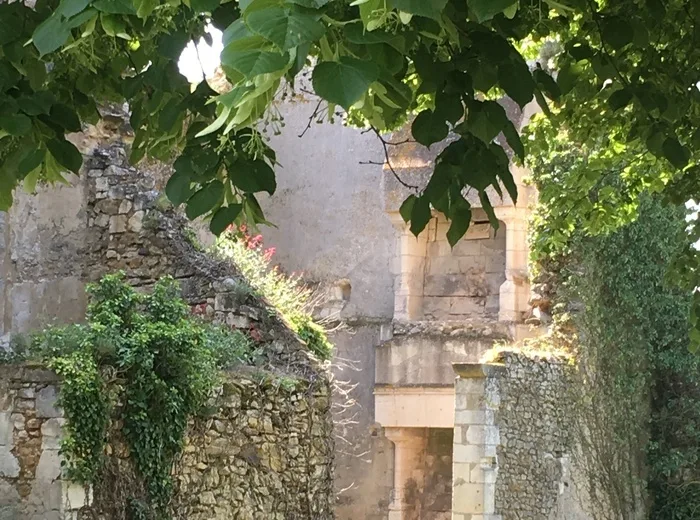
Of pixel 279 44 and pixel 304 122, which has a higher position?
pixel 304 122

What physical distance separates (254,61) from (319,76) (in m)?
0.21

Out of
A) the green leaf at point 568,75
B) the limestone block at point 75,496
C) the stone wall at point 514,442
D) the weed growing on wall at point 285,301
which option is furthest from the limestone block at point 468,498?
the green leaf at point 568,75

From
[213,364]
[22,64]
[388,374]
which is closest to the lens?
[22,64]

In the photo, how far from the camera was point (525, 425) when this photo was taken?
Answer: 532 inches

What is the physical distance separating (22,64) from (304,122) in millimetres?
16760

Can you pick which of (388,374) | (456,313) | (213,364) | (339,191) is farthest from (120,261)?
(339,191)

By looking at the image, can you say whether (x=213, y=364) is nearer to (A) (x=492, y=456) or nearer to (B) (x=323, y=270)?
(A) (x=492, y=456)

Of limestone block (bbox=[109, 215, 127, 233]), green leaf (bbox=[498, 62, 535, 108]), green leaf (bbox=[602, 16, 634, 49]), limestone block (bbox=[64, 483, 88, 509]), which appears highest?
limestone block (bbox=[109, 215, 127, 233])

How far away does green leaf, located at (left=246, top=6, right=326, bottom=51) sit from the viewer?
2.58 m

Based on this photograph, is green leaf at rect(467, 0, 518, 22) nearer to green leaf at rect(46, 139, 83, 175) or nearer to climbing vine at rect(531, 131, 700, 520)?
green leaf at rect(46, 139, 83, 175)

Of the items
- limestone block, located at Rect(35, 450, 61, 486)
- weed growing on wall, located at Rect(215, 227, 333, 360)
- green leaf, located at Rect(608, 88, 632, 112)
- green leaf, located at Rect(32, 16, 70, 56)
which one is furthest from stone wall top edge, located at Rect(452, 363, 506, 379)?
green leaf, located at Rect(32, 16, 70, 56)

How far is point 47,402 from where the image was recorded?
7.04 metres

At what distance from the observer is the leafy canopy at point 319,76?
2760 millimetres

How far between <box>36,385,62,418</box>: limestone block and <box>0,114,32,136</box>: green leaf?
3299 millimetres
